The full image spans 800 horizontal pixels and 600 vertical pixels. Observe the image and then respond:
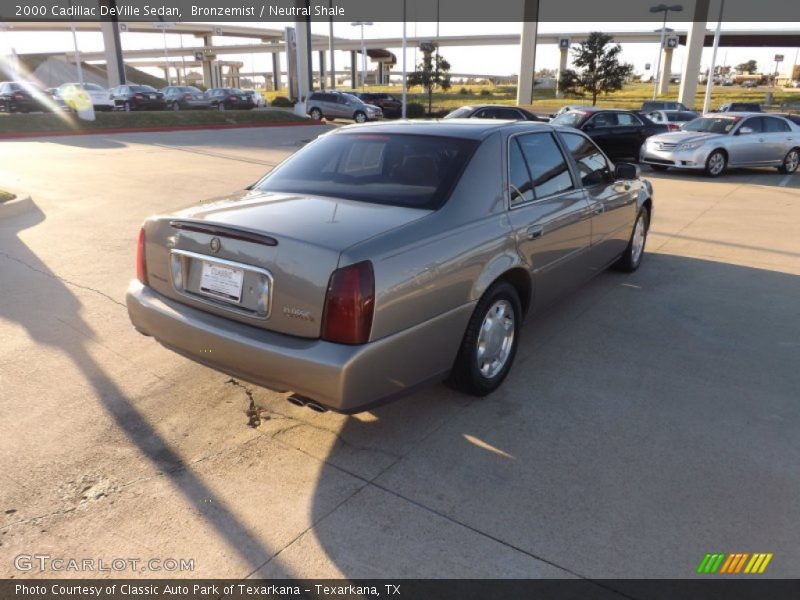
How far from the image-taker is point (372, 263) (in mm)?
2844

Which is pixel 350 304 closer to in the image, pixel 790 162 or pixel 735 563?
pixel 735 563

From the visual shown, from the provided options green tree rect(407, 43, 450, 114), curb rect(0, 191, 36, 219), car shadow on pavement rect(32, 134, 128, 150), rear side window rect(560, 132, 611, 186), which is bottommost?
car shadow on pavement rect(32, 134, 128, 150)

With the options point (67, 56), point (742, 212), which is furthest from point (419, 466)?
point (67, 56)

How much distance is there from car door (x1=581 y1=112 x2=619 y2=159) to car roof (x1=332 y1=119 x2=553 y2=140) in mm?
13362

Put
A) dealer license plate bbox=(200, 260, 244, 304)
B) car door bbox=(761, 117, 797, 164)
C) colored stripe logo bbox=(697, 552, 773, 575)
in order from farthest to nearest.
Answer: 1. car door bbox=(761, 117, 797, 164)
2. dealer license plate bbox=(200, 260, 244, 304)
3. colored stripe logo bbox=(697, 552, 773, 575)

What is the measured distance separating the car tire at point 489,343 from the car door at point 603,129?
14371 mm

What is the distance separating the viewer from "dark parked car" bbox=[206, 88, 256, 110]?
139 feet

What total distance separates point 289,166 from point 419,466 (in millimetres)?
2235

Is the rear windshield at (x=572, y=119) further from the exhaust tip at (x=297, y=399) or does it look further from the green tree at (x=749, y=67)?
the green tree at (x=749, y=67)

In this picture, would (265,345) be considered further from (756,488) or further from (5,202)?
Answer: (5,202)

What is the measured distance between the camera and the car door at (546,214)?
3992mm

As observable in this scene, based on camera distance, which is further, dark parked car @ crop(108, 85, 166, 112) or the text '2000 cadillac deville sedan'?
dark parked car @ crop(108, 85, 166, 112)

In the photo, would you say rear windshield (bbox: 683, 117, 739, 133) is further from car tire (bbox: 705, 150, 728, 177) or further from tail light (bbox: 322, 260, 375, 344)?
tail light (bbox: 322, 260, 375, 344)

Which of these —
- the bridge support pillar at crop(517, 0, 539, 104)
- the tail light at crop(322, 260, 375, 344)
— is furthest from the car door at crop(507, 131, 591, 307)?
the bridge support pillar at crop(517, 0, 539, 104)
